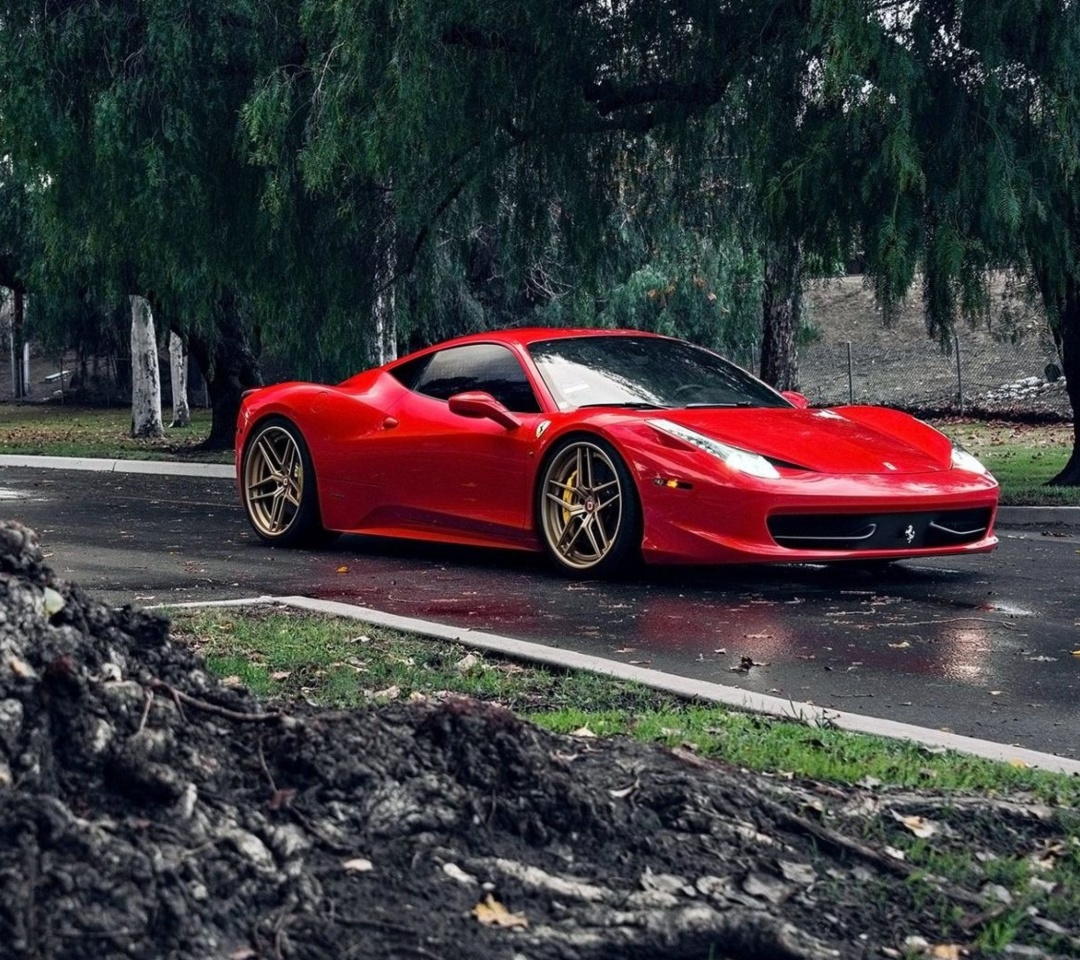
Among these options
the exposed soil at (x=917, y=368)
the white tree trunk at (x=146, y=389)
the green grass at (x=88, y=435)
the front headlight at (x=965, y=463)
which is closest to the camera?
the front headlight at (x=965, y=463)

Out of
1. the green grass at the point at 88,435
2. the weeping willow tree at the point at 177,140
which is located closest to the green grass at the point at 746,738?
the weeping willow tree at the point at 177,140

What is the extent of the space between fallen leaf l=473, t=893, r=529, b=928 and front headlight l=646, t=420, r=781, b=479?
20.5 ft

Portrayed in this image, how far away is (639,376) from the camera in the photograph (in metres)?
11.0

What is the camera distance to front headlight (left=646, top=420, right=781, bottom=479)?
965cm

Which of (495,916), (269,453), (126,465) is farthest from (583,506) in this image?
(126,465)

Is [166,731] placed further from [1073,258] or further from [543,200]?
[543,200]

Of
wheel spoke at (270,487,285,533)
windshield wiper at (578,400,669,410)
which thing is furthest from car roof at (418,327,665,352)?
wheel spoke at (270,487,285,533)

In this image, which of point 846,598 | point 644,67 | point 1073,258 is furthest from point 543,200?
point 846,598

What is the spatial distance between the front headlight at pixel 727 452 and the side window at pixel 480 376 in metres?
1.11

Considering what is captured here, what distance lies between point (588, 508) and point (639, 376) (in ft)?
3.75

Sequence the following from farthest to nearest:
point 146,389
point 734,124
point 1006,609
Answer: point 146,389 → point 734,124 → point 1006,609

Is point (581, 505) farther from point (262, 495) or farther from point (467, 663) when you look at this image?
point (467, 663)

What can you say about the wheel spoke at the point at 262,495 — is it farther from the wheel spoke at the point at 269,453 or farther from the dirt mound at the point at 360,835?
the dirt mound at the point at 360,835

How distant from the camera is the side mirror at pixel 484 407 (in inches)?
420
